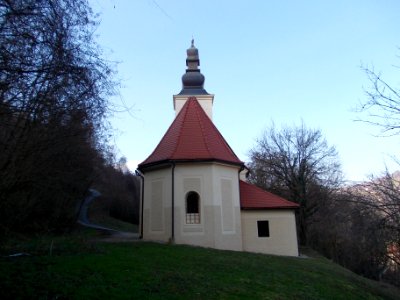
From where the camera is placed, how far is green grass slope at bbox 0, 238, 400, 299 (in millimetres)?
7773

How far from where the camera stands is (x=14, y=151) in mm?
8469

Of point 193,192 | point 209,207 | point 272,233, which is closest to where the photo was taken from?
point 209,207

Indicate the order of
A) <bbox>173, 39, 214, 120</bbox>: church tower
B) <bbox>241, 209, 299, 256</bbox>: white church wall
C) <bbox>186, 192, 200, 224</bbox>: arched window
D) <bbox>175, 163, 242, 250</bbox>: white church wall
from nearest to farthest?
<bbox>175, 163, 242, 250</bbox>: white church wall < <bbox>186, 192, 200, 224</bbox>: arched window < <bbox>241, 209, 299, 256</bbox>: white church wall < <bbox>173, 39, 214, 120</bbox>: church tower

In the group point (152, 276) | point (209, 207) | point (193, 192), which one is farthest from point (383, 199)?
point (193, 192)

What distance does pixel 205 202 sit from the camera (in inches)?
693

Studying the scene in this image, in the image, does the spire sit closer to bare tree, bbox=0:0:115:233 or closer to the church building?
the church building

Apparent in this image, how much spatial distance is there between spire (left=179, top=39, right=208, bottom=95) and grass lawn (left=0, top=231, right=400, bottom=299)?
15507mm

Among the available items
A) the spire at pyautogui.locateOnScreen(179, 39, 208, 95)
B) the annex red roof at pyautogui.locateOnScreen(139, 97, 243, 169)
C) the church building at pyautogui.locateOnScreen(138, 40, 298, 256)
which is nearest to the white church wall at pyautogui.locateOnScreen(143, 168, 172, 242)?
the church building at pyautogui.locateOnScreen(138, 40, 298, 256)

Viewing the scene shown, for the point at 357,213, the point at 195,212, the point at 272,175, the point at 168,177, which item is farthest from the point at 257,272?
the point at 272,175

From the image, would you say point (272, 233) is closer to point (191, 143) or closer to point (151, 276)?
point (191, 143)

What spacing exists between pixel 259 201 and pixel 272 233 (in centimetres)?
174

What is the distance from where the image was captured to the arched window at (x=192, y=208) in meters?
17.6

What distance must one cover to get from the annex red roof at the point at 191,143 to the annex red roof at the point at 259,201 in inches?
73.3

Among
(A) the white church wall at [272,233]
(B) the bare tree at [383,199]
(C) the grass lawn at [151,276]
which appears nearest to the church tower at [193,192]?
(A) the white church wall at [272,233]
